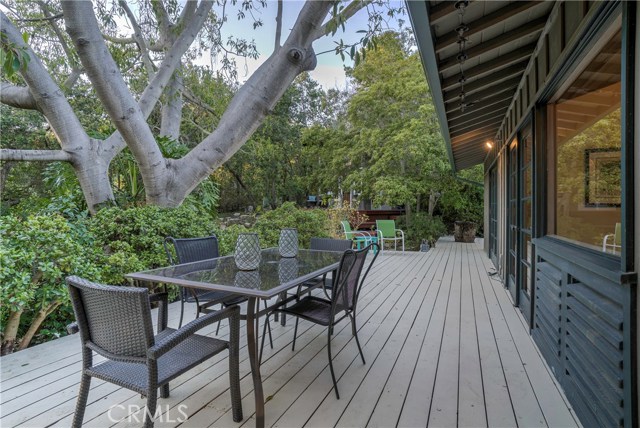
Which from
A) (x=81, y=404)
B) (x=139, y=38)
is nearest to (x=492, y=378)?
(x=81, y=404)

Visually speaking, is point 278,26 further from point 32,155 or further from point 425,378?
point 425,378

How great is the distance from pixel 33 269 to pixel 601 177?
429 cm

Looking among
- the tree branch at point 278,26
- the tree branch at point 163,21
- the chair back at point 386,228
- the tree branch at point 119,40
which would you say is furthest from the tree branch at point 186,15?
the chair back at point 386,228

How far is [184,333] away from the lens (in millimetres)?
1448

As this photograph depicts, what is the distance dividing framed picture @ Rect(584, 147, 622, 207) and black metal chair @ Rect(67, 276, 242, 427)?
95.0 inches

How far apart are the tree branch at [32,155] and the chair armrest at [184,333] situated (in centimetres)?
323

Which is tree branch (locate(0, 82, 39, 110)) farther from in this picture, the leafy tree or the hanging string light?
the hanging string light

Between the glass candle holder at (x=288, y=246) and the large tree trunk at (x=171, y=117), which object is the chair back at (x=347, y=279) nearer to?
the glass candle holder at (x=288, y=246)

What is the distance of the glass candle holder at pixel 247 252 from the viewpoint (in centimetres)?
222

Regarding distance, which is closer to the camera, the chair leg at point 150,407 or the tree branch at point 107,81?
the chair leg at point 150,407

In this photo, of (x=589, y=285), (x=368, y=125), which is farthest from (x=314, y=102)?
(x=589, y=285)

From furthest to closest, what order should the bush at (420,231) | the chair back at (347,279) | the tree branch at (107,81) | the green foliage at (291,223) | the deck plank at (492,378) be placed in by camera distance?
the bush at (420,231), the green foliage at (291,223), the tree branch at (107,81), the chair back at (347,279), the deck plank at (492,378)

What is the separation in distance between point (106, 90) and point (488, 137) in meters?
6.38

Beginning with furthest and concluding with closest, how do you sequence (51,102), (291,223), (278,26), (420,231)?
(420,231) → (291,223) → (278,26) → (51,102)
